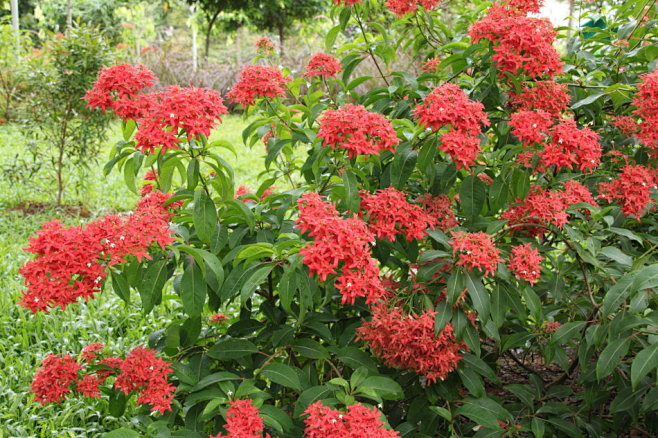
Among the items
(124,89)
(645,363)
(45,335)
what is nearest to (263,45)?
(124,89)

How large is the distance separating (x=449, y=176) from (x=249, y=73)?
0.73 metres

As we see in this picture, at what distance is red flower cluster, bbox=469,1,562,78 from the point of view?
1.77 meters

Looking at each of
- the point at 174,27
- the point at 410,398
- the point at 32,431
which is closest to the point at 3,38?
the point at 32,431

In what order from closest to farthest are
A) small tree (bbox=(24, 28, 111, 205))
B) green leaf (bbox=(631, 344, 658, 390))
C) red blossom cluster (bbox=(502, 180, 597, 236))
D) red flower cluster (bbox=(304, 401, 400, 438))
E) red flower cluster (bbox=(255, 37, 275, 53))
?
red flower cluster (bbox=(304, 401, 400, 438)), green leaf (bbox=(631, 344, 658, 390)), red blossom cluster (bbox=(502, 180, 597, 236)), red flower cluster (bbox=(255, 37, 275, 53)), small tree (bbox=(24, 28, 111, 205))

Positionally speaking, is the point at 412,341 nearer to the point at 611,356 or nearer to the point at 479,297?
the point at 479,297

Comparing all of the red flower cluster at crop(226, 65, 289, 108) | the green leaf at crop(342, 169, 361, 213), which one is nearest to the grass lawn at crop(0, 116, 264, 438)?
the red flower cluster at crop(226, 65, 289, 108)

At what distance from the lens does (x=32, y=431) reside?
8.02 feet

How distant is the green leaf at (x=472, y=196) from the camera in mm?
1894

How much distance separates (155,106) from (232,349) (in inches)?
28.5

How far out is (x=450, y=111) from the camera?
1.60 meters

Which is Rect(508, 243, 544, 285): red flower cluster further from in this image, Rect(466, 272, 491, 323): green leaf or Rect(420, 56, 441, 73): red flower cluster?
Rect(420, 56, 441, 73): red flower cluster

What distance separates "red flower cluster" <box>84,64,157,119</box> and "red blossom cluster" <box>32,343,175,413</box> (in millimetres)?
698

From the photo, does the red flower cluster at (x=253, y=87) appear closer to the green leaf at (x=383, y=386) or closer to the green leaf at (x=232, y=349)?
the green leaf at (x=232, y=349)

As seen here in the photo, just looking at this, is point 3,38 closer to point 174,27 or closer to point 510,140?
point 510,140
